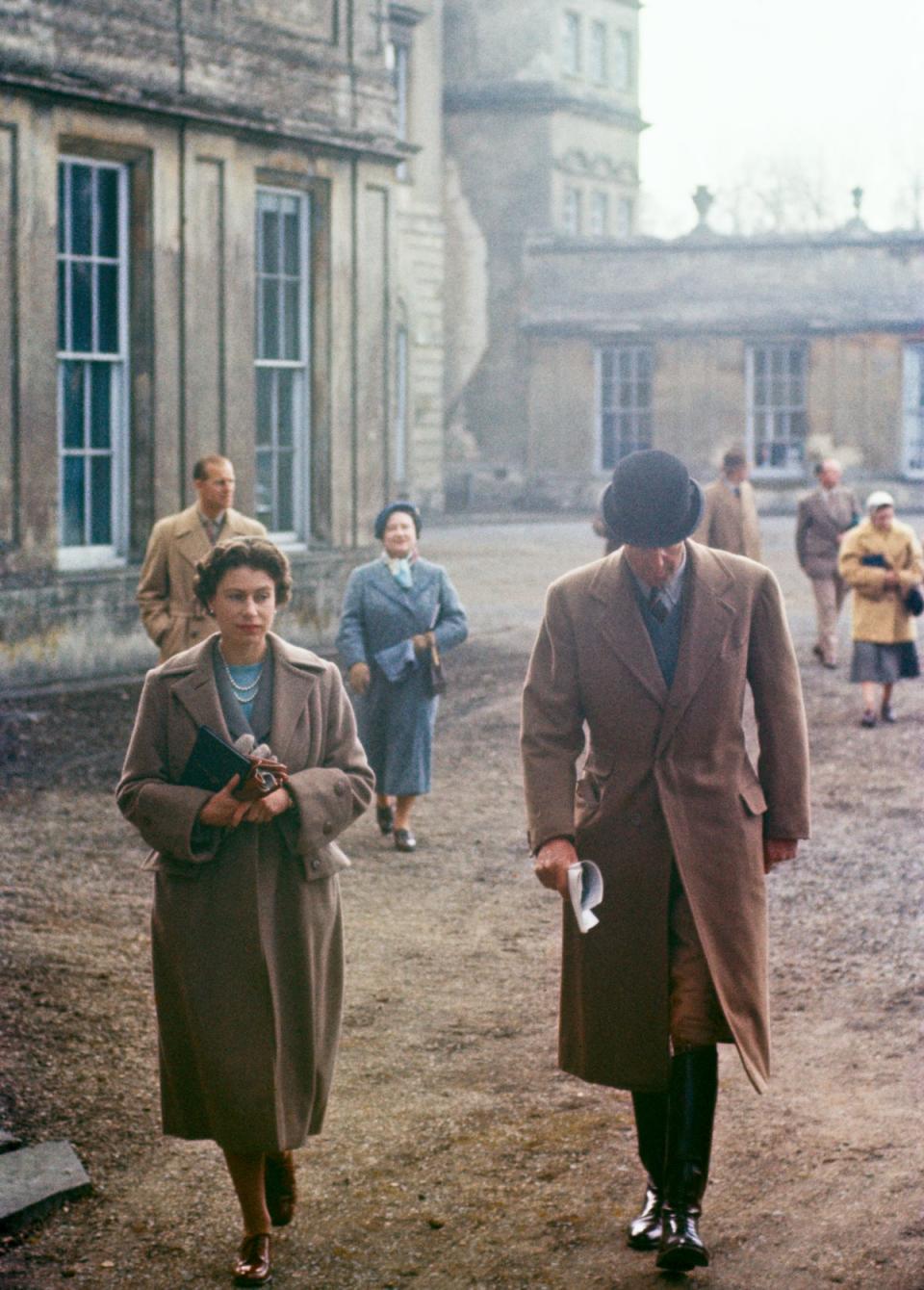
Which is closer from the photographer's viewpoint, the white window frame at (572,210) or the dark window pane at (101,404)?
the dark window pane at (101,404)

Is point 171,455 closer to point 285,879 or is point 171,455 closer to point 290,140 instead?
point 290,140

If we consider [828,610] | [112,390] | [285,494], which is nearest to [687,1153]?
[112,390]

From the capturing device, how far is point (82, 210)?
15.1 meters

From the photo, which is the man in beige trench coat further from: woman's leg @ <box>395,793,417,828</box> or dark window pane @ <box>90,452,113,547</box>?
dark window pane @ <box>90,452,113,547</box>

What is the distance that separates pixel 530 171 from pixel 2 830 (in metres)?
35.0

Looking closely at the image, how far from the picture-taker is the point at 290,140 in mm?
16688

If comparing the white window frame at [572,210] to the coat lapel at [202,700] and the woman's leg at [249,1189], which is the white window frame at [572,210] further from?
the woman's leg at [249,1189]

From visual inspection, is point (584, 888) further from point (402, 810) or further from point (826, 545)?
point (826, 545)

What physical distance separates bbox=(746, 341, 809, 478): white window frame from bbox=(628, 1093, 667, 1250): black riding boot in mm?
34263

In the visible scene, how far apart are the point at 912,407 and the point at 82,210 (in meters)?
25.7

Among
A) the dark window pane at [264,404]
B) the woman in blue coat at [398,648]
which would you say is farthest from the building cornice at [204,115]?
the woman in blue coat at [398,648]

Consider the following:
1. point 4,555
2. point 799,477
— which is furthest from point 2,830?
point 799,477

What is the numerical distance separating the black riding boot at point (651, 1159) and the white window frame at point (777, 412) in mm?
34263

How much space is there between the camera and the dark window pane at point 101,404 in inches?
602
